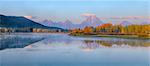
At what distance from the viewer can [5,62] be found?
4.59m

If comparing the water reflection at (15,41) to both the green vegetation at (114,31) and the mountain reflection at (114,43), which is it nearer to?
the green vegetation at (114,31)

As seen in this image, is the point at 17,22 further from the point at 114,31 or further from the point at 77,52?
the point at 114,31

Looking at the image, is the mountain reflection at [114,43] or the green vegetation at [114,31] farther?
the green vegetation at [114,31]

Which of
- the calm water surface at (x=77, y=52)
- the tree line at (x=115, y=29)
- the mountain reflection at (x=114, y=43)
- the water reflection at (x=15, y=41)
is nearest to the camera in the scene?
the calm water surface at (x=77, y=52)

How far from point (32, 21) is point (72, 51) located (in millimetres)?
1559

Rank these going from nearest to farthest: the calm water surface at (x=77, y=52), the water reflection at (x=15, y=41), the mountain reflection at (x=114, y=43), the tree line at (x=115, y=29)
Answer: the calm water surface at (x=77, y=52) < the mountain reflection at (x=114, y=43) < the water reflection at (x=15, y=41) < the tree line at (x=115, y=29)

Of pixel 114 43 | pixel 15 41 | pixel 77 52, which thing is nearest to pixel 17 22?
pixel 15 41

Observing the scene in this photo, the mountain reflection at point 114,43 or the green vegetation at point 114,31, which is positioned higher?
the green vegetation at point 114,31

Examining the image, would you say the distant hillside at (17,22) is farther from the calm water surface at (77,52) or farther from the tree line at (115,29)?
the tree line at (115,29)

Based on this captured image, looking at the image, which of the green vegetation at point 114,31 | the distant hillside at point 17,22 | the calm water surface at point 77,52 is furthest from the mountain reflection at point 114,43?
the distant hillside at point 17,22

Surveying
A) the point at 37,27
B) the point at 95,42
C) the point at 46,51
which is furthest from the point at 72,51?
the point at 37,27

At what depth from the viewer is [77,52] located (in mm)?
5535

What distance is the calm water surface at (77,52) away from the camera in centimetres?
466

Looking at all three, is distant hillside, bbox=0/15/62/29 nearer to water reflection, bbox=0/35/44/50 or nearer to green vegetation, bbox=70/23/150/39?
water reflection, bbox=0/35/44/50
